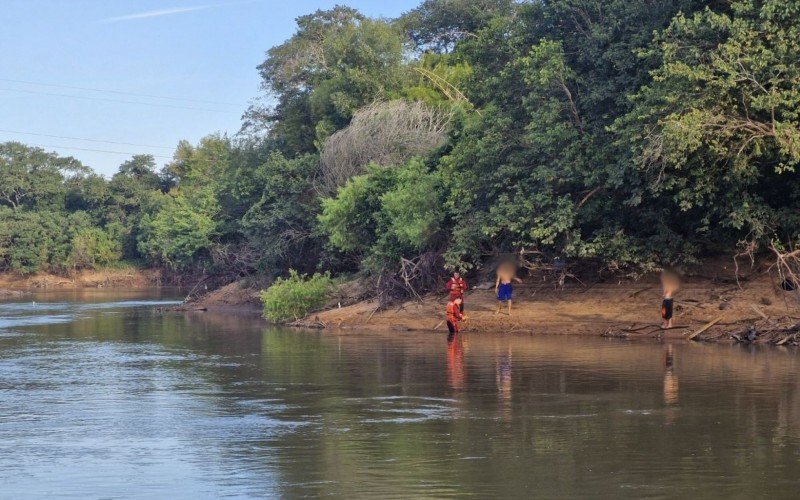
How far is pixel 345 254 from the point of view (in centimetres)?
4050

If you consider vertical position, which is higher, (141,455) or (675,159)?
(675,159)

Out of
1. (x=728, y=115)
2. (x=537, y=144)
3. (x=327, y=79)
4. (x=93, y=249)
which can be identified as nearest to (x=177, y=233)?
(x=93, y=249)

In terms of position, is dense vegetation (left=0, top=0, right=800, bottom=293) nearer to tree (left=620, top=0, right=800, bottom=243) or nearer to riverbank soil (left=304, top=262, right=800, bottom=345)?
tree (left=620, top=0, right=800, bottom=243)

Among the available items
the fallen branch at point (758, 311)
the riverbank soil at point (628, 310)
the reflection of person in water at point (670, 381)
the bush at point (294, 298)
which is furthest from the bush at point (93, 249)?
the reflection of person in water at point (670, 381)

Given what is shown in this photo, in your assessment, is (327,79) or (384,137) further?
(327,79)

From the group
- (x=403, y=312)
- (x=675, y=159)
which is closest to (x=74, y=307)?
(x=403, y=312)

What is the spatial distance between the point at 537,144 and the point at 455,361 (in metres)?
8.10

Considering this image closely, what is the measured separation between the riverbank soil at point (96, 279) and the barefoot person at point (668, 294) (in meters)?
58.7

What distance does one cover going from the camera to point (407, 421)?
46.0 ft

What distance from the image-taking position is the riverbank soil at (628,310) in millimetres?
24297

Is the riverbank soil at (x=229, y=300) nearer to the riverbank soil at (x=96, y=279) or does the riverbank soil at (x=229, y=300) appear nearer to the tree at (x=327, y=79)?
the tree at (x=327, y=79)

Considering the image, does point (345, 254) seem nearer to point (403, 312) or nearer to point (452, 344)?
point (403, 312)

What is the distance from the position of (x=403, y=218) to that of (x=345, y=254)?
932cm

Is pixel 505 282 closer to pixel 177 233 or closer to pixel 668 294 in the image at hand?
pixel 668 294
